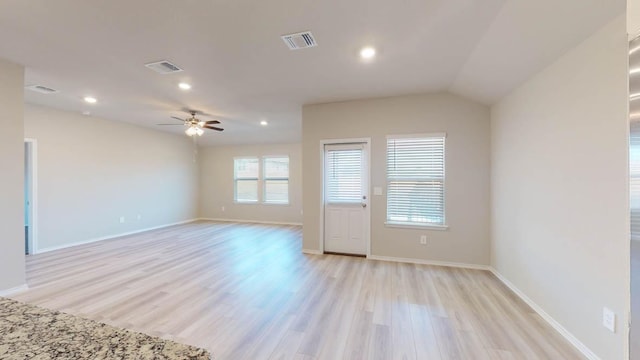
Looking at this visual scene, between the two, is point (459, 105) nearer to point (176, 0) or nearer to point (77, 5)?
point (176, 0)

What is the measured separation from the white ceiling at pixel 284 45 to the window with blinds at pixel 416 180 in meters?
0.85

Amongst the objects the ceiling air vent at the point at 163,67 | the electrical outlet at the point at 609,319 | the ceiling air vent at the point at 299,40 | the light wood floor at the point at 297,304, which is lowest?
the light wood floor at the point at 297,304

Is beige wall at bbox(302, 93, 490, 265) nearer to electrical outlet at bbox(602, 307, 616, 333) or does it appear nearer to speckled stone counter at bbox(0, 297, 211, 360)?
electrical outlet at bbox(602, 307, 616, 333)

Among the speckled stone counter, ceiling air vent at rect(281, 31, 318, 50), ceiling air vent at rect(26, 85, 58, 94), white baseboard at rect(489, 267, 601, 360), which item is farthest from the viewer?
ceiling air vent at rect(26, 85, 58, 94)

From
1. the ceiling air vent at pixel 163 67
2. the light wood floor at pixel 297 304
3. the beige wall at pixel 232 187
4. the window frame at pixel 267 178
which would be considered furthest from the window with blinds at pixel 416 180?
the window frame at pixel 267 178

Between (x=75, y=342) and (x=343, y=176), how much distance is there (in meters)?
4.22

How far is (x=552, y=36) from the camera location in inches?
85.7

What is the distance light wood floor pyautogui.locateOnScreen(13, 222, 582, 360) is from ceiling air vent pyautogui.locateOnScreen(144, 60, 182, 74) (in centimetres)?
272

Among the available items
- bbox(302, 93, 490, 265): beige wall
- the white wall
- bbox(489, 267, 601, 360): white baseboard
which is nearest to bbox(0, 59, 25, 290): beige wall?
bbox(302, 93, 490, 265): beige wall

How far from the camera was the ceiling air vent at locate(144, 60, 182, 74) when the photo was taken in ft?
10.0

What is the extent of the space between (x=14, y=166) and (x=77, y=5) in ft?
7.71

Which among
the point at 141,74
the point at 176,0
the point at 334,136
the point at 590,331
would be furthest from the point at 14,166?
the point at 590,331

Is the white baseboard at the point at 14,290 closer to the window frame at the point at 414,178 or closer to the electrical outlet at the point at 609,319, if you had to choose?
the window frame at the point at 414,178

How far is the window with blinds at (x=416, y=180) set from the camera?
13.7 ft
